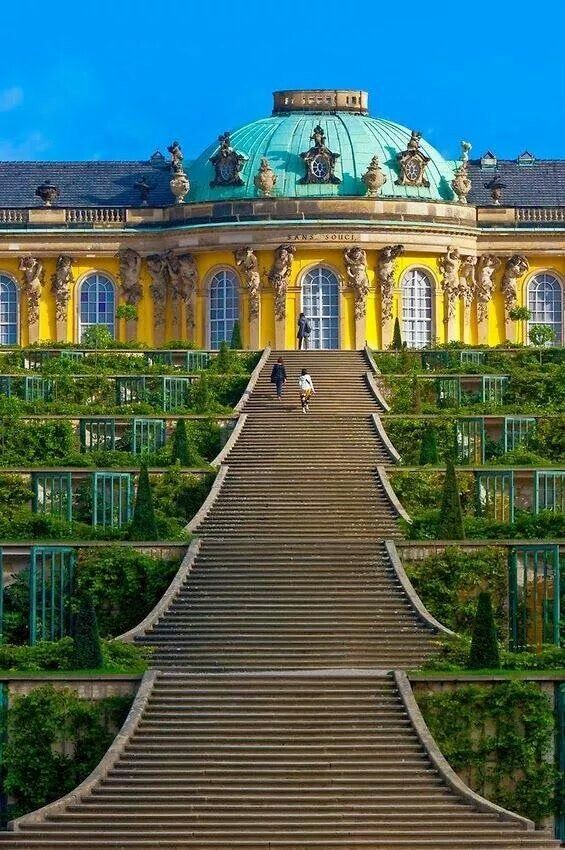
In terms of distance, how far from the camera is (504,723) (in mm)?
48750

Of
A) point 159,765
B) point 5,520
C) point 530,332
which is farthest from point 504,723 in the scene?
point 530,332

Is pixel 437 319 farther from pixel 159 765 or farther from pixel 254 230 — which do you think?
pixel 159 765

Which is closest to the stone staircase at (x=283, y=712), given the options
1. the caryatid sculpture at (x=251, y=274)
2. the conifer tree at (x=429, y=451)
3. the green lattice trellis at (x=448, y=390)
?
the conifer tree at (x=429, y=451)

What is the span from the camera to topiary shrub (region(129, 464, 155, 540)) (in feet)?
189

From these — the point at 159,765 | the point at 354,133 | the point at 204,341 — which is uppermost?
the point at 354,133

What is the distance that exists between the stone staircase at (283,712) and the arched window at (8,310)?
2811 cm

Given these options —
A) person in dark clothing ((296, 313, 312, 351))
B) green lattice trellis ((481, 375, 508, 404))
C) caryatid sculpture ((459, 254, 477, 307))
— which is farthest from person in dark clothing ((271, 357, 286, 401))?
caryatid sculpture ((459, 254, 477, 307))

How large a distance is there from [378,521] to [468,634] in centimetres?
449

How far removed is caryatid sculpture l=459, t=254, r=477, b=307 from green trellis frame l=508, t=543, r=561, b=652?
32343 mm

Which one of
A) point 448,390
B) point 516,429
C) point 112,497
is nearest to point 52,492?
point 112,497

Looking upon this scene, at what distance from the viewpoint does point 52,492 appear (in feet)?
201

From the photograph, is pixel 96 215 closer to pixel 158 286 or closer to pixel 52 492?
pixel 158 286

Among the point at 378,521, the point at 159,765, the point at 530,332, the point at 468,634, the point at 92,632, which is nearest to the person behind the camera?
the point at 159,765

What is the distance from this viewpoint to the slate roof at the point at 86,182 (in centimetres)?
9025
